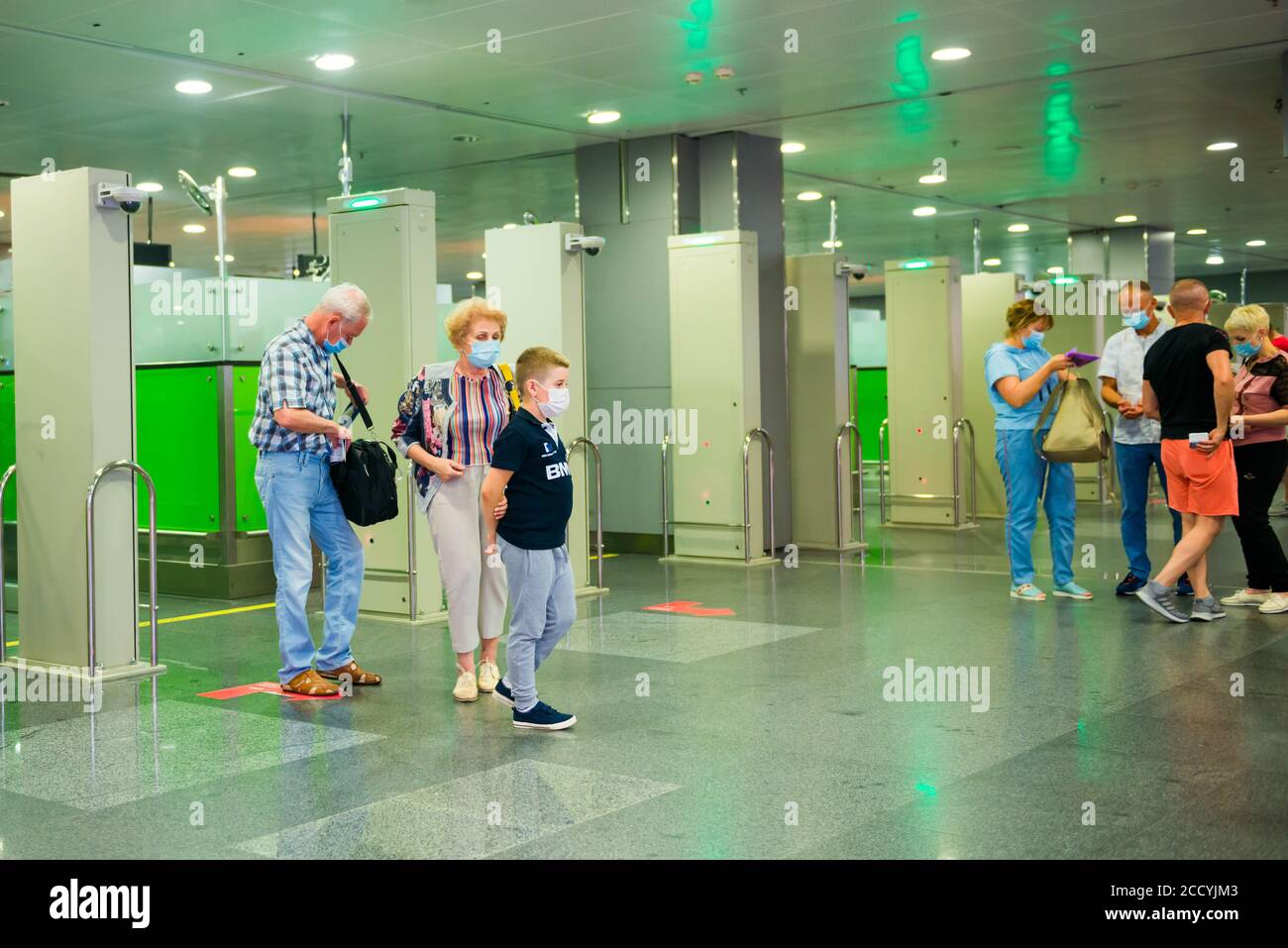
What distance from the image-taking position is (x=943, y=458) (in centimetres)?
1309

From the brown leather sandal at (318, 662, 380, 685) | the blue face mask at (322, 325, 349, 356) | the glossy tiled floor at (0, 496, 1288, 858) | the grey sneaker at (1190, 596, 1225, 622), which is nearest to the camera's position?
the glossy tiled floor at (0, 496, 1288, 858)

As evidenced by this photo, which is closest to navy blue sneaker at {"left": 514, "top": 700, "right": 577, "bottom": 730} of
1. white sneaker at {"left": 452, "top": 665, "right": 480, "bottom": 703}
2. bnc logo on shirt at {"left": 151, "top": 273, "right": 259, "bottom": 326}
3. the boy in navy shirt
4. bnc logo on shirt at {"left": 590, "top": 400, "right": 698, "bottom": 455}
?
the boy in navy shirt

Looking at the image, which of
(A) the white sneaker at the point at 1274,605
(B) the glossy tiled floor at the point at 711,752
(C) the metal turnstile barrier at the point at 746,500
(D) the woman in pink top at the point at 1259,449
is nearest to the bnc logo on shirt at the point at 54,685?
(B) the glossy tiled floor at the point at 711,752

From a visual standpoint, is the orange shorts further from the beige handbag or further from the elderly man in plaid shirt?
the elderly man in plaid shirt

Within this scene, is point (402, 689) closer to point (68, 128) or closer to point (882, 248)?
point (68, 128)

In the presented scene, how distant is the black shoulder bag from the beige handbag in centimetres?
381

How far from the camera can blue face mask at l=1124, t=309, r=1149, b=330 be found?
26.5 feet

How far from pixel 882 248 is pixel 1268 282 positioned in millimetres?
10243

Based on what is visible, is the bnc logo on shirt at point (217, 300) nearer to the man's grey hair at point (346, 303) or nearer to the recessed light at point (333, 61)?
the recessed light at point (333, 61)

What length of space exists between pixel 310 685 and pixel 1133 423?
190 inches

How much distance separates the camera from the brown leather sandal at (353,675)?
20.2ft

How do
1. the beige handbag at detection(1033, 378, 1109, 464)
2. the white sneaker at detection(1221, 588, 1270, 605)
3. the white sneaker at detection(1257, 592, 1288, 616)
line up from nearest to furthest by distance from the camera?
1. the white sneaker at detection(1257, 592, 1288, 616)
2. the beige handbag at detection(1033, 378, 1109, 464)
3. the white sneaker at detection(1221, 588, 1270, 605)

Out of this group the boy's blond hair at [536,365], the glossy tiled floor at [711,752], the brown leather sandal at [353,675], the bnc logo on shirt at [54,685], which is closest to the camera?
the glossy tiled floor at [711,752]

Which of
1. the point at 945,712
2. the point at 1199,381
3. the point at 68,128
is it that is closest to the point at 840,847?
the point at 945,712
